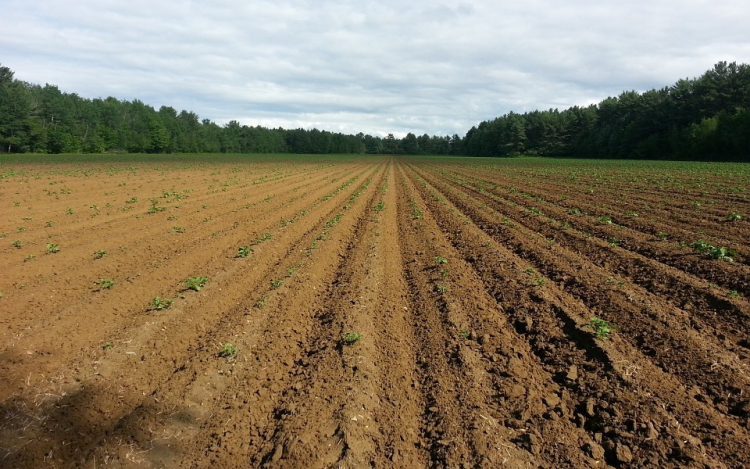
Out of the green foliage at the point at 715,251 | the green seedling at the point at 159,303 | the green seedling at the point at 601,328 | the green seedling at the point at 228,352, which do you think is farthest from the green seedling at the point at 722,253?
the green seedling at the point at 159,303

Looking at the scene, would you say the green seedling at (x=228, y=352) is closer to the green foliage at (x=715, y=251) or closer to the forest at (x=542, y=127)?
the green foliage at (x=715, y=251)

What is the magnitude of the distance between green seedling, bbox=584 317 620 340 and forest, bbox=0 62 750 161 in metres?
71.3

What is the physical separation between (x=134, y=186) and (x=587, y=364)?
27319 mm

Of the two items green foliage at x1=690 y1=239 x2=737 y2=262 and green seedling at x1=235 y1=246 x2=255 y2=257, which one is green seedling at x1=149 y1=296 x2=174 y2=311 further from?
green foliage at x1=690 y1=239 x2=737 y2=262

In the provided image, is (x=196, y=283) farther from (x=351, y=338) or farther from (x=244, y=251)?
(x=351, y=338)

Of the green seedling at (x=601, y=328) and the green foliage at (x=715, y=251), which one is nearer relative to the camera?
the green seedling at (x=601, y=328)

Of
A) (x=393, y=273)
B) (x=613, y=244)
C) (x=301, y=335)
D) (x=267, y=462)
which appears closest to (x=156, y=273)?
(x=301, y=335)

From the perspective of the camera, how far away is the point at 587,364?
486 centimetres

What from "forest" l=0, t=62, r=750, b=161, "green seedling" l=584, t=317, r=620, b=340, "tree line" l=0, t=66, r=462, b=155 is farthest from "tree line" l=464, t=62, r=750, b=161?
"tree line" l=0, t=66, r=462, b=155

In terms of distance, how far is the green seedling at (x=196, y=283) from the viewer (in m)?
7.45

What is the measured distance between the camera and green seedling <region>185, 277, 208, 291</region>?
7.45m

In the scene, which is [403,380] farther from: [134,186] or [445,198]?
[134,186]

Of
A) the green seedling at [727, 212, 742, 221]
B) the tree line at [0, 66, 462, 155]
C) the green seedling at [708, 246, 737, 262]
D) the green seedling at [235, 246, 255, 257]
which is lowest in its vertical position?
the green seedling at [235, 246, 255, 257]

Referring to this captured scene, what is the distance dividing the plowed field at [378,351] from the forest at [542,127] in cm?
6952
